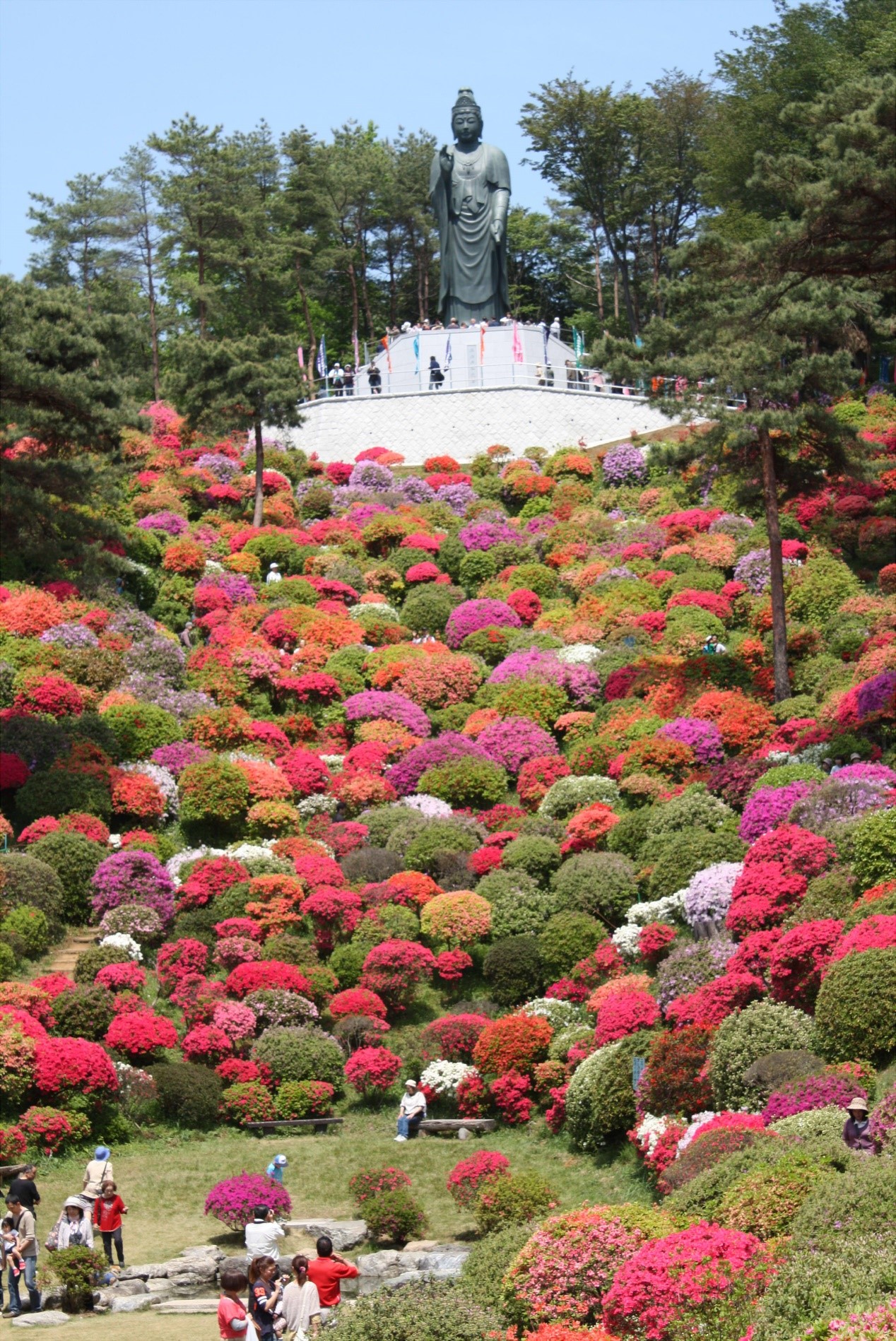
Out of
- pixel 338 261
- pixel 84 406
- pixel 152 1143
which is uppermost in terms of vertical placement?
pixel 338 261

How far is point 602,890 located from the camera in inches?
1056

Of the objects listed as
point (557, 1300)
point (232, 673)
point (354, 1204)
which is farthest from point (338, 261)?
point (557, 1300)

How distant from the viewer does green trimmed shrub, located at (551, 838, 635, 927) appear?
26828mm

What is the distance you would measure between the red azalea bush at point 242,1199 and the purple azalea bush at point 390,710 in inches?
Answer: 639

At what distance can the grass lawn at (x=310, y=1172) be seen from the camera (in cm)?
1973

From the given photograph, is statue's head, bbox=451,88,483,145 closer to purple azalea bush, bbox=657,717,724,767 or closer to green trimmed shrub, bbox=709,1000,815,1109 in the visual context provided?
purple azalea bush, bbox=657,717,724,767

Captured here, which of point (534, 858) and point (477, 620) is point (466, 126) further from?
point (534, 858)

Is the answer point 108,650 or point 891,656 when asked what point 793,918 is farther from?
point 108,650

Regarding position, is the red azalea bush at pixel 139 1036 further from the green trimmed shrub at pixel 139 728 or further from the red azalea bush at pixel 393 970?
the green trimmed shrub at pixel 139 728

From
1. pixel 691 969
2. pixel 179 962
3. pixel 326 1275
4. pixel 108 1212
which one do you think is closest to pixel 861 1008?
pixel 691 969

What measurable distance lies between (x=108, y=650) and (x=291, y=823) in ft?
21.7

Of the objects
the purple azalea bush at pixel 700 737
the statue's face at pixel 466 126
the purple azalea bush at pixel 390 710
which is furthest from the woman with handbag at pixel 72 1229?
the statue's face at pixel 466 126

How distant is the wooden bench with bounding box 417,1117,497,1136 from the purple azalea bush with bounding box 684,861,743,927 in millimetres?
4007

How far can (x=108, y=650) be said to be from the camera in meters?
35.2
